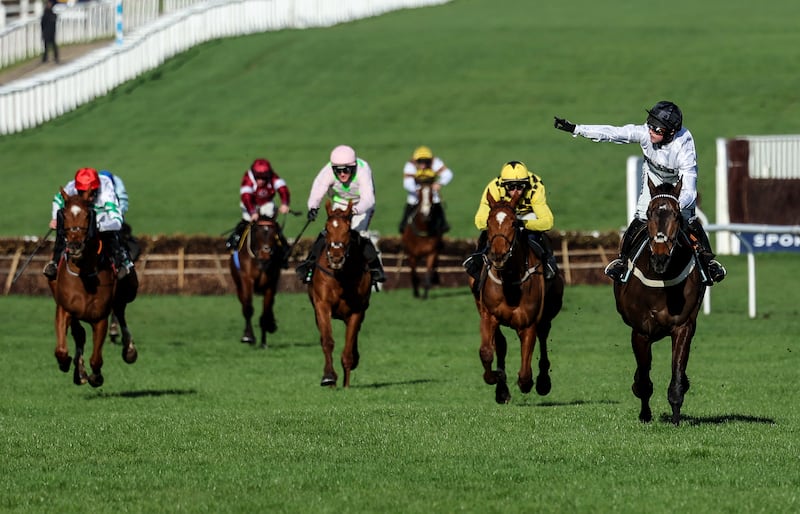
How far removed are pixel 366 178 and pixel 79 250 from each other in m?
3.29

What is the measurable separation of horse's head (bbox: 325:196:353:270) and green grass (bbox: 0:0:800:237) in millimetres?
17998

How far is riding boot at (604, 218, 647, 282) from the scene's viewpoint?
12.8 meters

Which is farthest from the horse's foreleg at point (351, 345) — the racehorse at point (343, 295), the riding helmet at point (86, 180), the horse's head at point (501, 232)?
the horse's head at point (501, 232)

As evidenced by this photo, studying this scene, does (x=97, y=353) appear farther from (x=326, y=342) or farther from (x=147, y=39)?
(x=147, y=39)

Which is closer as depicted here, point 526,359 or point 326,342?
point 526,359

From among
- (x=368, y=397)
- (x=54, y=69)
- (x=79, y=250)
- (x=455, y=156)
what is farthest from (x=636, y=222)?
(x=54, y=69)

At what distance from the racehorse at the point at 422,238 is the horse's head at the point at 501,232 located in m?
13.6

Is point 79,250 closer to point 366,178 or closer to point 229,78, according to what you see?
point 366,178

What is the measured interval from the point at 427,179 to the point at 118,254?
1252 centimetres

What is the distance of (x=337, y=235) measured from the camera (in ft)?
52.1

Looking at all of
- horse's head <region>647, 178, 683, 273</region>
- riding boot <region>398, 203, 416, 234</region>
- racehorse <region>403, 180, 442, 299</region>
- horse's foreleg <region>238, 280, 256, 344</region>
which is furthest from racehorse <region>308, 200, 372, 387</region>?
riding boot <region>398, 203, 416, 234</region>

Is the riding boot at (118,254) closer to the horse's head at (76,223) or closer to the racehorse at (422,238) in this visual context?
the horse's head at (76,223)

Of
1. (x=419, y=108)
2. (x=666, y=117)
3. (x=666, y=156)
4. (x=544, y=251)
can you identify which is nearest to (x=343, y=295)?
(x=544, y=251)

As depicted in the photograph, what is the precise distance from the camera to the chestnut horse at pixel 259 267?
2144 cm
